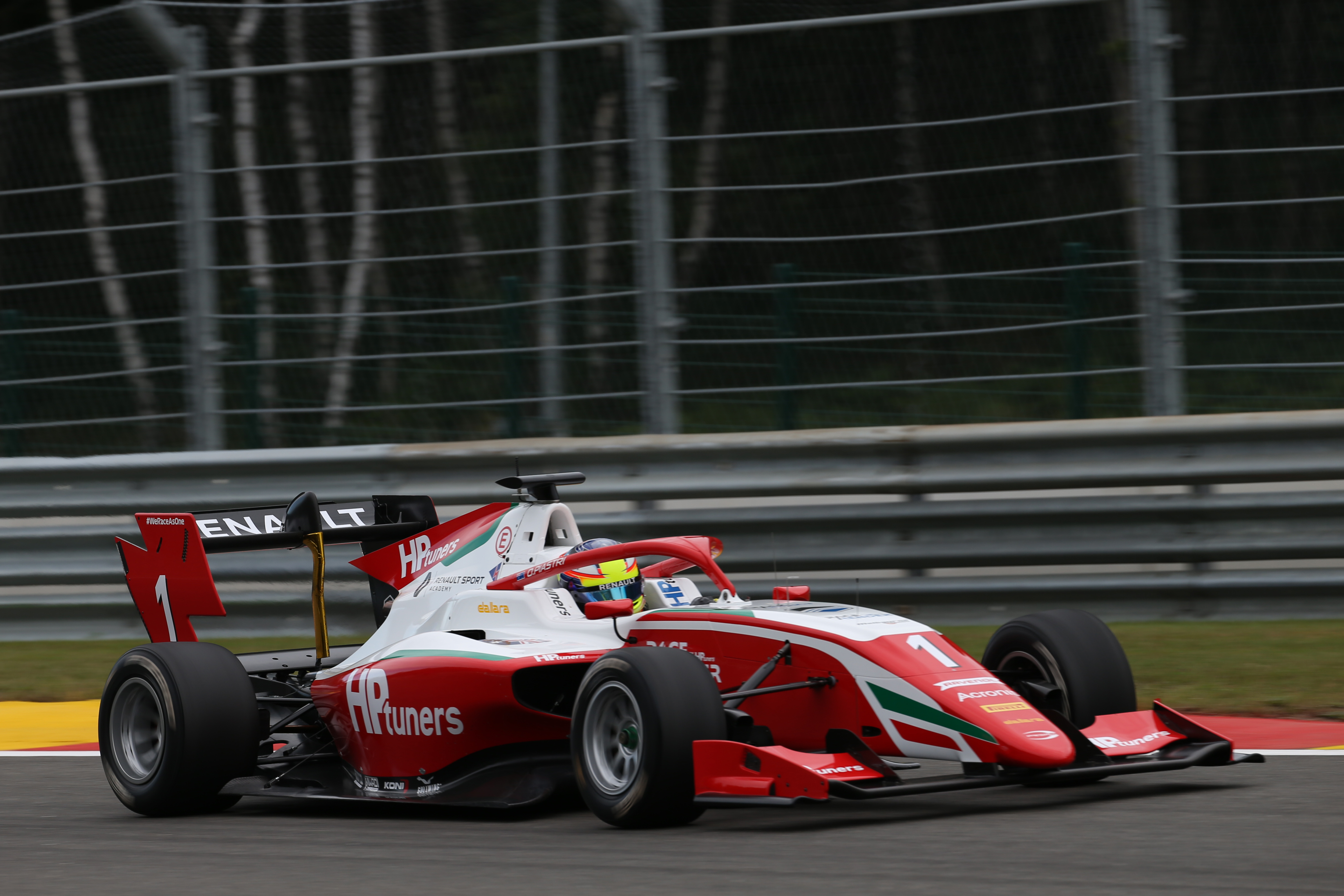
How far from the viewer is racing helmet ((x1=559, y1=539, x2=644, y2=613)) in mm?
6613

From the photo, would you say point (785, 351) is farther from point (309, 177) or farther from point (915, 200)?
point (309, 177)

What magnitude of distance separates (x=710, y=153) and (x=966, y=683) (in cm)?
510

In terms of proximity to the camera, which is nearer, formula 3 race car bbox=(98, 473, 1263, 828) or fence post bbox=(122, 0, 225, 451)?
formula 3 race car bbox=(98, 473, 1263, 828)

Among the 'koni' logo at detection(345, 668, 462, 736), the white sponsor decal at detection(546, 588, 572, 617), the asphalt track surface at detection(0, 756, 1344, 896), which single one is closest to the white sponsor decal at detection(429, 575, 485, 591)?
the white sponsor decal at detection(546, 588, 572, 617)

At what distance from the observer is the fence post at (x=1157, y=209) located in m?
9.38

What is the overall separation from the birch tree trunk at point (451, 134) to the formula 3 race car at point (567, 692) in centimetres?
318

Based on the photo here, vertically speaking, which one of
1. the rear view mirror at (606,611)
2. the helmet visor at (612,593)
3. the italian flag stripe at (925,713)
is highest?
the helmet visor at (612,593)

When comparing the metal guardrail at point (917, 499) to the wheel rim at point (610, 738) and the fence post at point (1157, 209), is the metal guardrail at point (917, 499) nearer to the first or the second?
the fence post at point (1157, 209)

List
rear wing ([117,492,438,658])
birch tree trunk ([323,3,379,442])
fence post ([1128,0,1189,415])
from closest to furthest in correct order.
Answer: rear wing ([117,492,438,658]) < fence post ([1128,0,1189,415]) < birch tree trunk ([323,3,379,442])

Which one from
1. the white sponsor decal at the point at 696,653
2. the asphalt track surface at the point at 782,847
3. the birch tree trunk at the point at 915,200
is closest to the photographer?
the asphalt track surface at the point at 782,847

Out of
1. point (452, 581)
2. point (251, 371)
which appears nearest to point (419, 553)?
point (452, 581)

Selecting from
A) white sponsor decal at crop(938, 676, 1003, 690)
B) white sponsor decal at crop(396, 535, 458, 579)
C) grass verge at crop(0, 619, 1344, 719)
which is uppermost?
white sponsor decal at crop(396, 535, 458, 579)

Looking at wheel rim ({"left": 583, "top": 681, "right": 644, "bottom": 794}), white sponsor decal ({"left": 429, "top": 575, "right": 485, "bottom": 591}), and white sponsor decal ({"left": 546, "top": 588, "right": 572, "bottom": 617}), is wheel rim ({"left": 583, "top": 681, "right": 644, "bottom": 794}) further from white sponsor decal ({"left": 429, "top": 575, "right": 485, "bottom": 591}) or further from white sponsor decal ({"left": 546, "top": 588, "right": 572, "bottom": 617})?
white sponsor decal ({"left": 429, "top": 575, "right": 485, "bottom": 591})

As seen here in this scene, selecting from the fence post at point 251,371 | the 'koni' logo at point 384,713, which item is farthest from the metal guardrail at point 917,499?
the 'koni' logo at point 384,713
